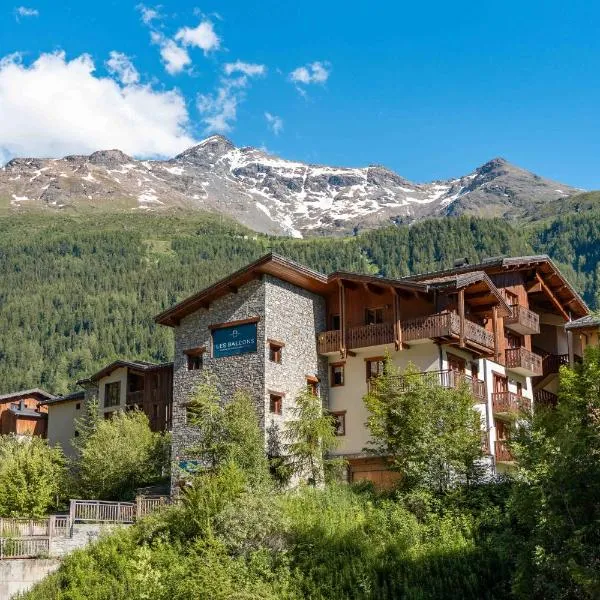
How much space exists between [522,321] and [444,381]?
31.9 ft

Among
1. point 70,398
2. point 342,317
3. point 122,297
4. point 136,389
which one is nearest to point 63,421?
point 70,398

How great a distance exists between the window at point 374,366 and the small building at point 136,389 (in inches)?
608

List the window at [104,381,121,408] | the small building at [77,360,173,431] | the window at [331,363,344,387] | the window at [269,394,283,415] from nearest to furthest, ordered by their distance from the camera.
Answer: the window at [269,394,283,415]
the window at [331,363,344,387]
the small building at [77,360,173,431]
the window at [104,381,121,408]


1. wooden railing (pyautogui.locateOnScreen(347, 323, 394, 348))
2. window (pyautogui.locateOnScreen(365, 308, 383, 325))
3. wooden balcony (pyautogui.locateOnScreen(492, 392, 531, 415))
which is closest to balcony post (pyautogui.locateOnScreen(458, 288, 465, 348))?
wooden railing (pyautogui.locateOnScreen(347, 323, 394, 348))

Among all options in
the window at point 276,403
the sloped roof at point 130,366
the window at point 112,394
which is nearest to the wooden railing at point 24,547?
the window at point 276,403

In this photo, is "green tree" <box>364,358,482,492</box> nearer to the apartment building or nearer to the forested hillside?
the apartment building

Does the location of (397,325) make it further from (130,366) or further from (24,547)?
(130,366)

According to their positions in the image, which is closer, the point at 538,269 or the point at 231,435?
the point at 231,435

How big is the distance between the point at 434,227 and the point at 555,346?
460 feet

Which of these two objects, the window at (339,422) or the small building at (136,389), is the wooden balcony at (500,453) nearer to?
the window at (339,422)

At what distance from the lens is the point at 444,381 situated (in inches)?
1608

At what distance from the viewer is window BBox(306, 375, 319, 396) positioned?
143ft

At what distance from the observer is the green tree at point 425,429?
3394 centimetres

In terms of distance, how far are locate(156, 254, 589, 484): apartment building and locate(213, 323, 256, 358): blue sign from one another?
57mm
